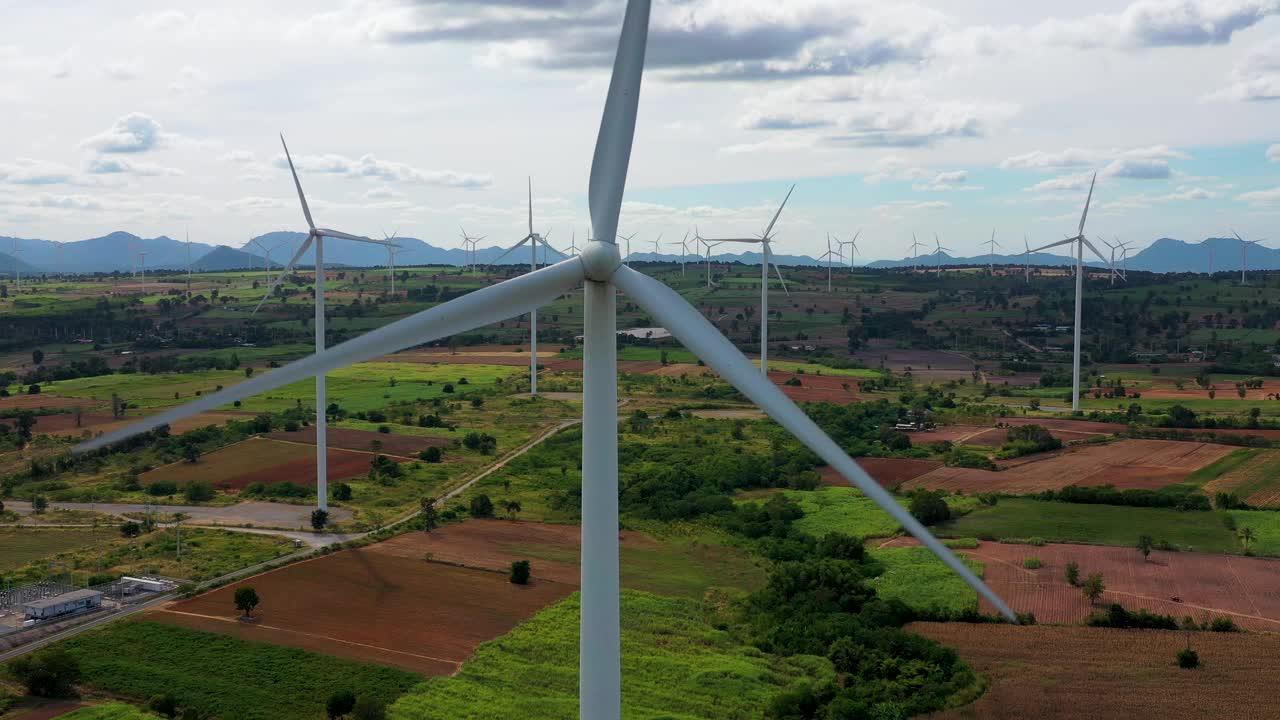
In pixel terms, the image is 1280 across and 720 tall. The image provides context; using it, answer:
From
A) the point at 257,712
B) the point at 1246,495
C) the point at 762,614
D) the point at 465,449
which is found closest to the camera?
the point at 257,712

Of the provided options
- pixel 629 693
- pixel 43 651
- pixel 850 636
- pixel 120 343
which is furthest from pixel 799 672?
pixel 120 343

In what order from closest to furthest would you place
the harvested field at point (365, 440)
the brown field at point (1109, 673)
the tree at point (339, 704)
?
the tree at point (339, 704), the brown field at point (1109, 673), the harvested field at point (365, 440)

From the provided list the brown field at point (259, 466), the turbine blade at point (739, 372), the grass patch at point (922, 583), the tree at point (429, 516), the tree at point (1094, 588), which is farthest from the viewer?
the brown field at point (259, 466)

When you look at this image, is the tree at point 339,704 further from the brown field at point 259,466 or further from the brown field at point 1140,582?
the brown field at point 259,466

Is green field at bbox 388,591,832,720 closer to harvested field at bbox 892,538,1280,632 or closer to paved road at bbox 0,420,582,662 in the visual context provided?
A: harvested field at bbox 892,538,1280,632

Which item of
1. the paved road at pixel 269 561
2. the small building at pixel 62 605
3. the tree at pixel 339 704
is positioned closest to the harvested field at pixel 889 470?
the paved road at pixel 269 561

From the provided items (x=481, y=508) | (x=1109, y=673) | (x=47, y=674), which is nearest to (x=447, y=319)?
(x=47, y=674)

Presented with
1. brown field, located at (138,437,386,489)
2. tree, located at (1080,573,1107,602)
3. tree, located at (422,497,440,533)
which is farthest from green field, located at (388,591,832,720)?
brown field, located at (138,437,386,489)

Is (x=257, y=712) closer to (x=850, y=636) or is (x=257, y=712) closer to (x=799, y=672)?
(x=799, y=672)
